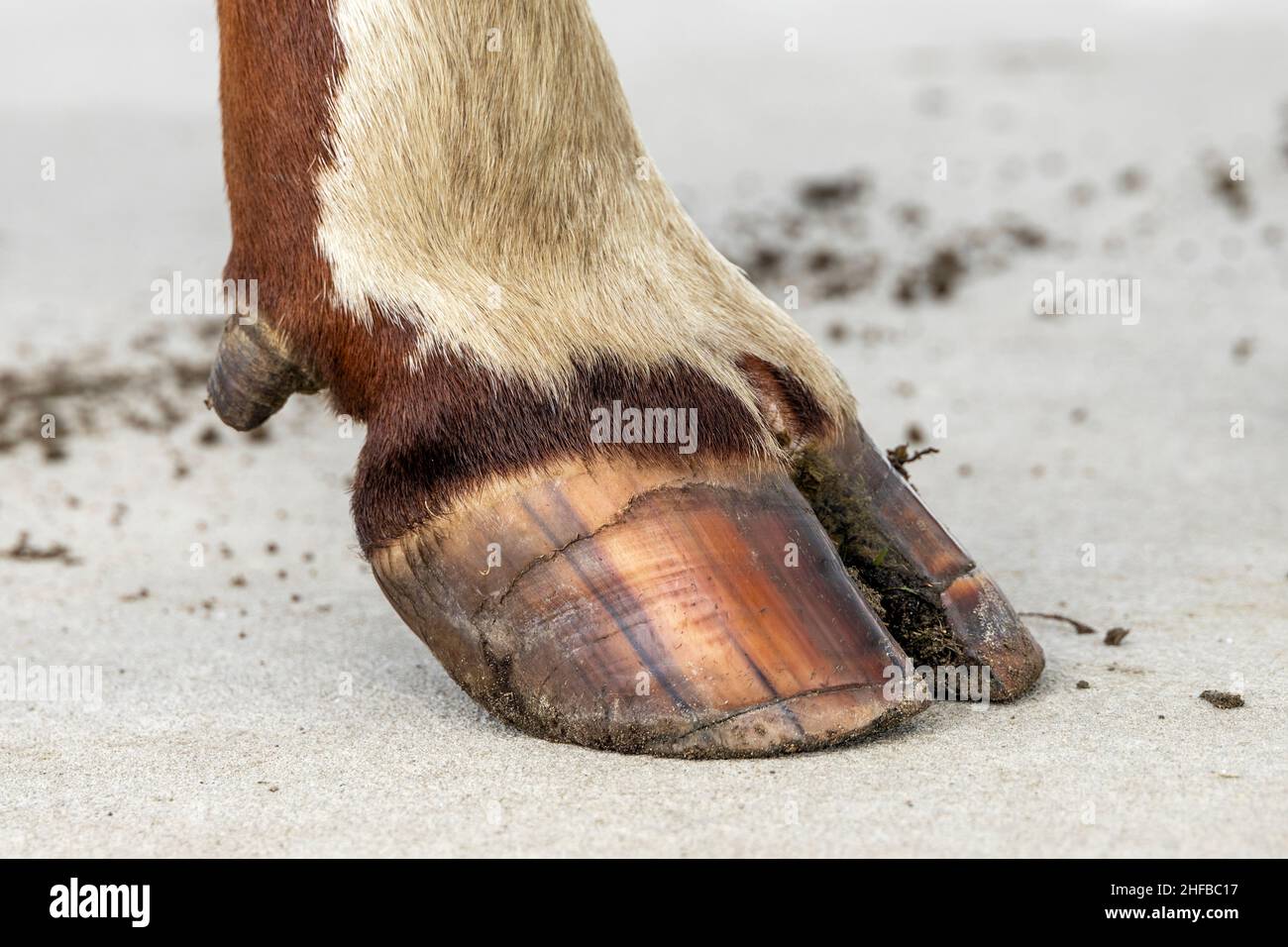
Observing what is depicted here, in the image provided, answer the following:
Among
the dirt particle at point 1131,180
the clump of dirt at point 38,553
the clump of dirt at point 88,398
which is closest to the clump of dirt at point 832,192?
the dirt particle at point 1131,180

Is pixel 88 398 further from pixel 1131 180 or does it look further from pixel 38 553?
pixel 1131 180

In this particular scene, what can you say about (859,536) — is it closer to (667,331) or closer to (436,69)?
(667,331)

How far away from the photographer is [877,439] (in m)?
6.26

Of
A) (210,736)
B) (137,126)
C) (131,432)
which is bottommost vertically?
(210,736)

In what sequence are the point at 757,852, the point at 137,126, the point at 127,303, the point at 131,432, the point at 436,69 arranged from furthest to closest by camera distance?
1. the point at 137,126
2. the point at 127,303
3. the point at 131,432
4. the point at 436,69
5. the point at 757,852

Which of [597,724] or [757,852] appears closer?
[757,852]

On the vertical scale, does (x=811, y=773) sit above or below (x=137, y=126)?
below

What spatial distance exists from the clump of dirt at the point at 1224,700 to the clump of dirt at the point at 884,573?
56cm

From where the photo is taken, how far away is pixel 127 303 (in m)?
8.47

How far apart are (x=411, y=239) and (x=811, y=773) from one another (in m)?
1.34

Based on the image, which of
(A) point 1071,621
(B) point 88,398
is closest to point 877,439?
(A) point 1071,621

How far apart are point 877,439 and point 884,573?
9.50 feet

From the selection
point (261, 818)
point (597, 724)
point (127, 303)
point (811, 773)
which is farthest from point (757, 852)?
point (127, 303)

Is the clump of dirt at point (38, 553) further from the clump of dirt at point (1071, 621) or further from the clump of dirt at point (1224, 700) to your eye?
the clump of dirt at point (1224, 700)
